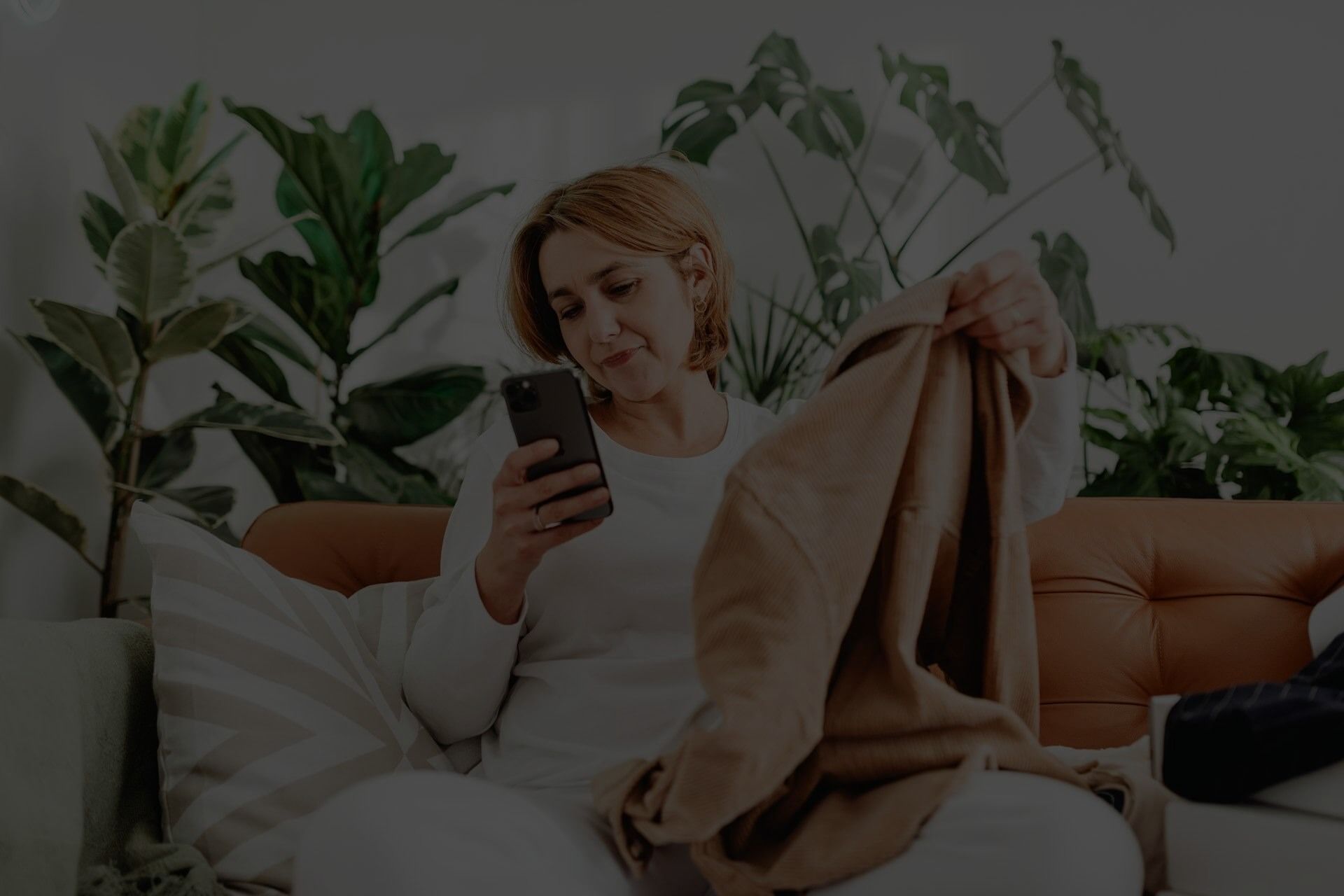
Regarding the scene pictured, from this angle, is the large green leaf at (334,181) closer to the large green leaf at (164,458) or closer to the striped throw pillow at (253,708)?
the large green leaf at (164,458)

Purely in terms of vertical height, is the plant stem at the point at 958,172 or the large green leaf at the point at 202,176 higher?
the large green leaf at the point at 202,176

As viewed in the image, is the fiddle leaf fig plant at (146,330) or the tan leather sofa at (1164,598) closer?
the tan leather sofa at (1164,598)

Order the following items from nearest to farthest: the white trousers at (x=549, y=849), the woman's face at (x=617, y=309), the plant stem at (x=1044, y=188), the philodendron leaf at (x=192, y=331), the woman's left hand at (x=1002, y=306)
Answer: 1. the white trousers at (x=549, y=849)
2. the woman's left hand at (x=1002, y=306)
3. the woman's face at (x=617, y=309)
4. the philodendron leaf at (x=192, y=331)
5. the plant stem at (x=1044, y=188)

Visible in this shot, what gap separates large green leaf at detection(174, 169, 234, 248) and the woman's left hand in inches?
62.4

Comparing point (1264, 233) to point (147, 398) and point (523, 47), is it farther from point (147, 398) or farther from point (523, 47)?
point (147, 398)

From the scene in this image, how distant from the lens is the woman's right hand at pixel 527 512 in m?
0.95

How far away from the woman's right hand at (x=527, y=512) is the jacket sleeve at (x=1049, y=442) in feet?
1.25

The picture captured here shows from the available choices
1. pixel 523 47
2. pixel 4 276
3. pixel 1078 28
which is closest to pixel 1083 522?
pixel 1078 28

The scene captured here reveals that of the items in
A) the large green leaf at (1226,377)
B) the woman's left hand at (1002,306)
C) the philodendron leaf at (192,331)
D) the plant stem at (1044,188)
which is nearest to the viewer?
the woman's left hand at (1002,306)

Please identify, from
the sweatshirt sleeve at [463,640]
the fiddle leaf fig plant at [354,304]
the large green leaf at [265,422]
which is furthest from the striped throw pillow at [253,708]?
the fiddle leaf fig plant at [354,304]

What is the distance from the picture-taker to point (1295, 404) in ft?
5.57

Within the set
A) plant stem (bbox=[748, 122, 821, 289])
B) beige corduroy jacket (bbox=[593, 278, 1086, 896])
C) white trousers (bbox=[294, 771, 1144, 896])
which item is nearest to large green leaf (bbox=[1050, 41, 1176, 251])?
plant stem (bbox=[748, 122, 821, 289])

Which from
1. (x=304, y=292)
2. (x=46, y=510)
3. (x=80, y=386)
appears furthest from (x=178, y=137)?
(x=46, y=510)

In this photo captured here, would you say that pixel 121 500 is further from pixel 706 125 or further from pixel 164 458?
pixel 706 125
